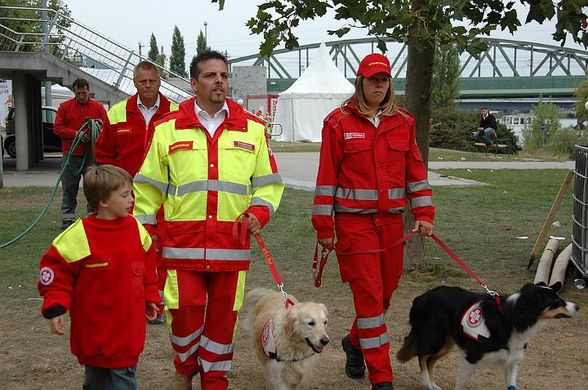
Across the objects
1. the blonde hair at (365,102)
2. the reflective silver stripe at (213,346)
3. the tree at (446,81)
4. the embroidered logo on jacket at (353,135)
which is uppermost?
the tree at (446,81)

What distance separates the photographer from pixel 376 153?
16.6 ft

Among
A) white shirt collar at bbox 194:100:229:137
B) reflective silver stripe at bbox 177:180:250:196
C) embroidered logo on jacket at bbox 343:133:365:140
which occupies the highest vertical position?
white shirt collar at bbox 194:100:229:137

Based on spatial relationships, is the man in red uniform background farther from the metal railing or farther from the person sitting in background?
the person sitting in background

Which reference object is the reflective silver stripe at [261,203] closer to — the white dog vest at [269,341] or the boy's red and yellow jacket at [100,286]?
the white dog vest at [269,341]

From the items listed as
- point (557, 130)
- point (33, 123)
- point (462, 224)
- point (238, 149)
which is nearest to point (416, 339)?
point (238, 149)

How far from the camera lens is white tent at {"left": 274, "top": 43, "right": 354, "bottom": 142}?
149 ft

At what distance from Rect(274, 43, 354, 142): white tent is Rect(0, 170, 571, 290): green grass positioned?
27.3 m

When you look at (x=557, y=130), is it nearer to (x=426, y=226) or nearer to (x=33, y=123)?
(x=33, y=123)

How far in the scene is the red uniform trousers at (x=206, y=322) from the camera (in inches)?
176

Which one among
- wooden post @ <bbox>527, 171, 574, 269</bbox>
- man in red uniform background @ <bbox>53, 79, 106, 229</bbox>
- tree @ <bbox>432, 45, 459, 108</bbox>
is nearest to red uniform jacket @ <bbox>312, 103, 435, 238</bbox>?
wooden post @ <bbox>527, 171, 574, 269</bbox>

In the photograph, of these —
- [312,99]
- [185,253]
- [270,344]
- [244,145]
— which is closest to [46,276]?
[185,253]

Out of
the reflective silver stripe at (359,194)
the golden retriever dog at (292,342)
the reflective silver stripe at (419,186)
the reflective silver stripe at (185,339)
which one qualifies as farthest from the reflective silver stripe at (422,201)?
the reflective silver stripe at (185,339)

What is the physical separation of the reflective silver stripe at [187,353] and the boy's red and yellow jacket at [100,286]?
682 millimetres

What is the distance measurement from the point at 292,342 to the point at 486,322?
4.08 ft
